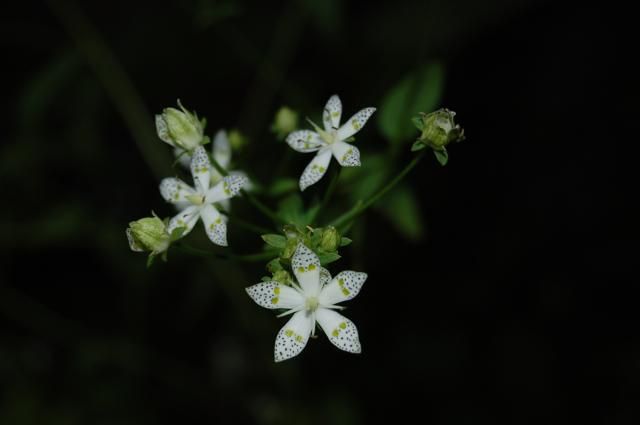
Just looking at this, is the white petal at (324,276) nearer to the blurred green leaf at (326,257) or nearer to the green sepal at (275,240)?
the blurred green leaf at (326,257)

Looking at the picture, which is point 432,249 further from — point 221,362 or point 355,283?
point 355,283

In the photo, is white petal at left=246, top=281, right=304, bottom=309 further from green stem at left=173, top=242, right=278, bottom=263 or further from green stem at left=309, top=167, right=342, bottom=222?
green stem at left=309, top=167, right=342, bottom=222

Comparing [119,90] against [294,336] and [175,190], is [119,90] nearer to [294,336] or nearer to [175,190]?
[175,190]

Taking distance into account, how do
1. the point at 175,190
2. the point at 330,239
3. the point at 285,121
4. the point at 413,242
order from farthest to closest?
the point at 413,242 → the point at 285,121 → the point at 175,190 → the point at 330,239

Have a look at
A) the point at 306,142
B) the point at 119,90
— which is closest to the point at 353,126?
the point at 306,142

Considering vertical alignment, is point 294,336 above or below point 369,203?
below

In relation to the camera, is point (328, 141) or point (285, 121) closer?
point (328, 141)
